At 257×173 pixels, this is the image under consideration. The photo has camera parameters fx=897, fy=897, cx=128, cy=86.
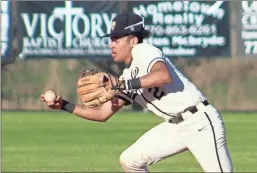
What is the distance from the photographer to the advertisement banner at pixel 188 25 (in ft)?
66.0

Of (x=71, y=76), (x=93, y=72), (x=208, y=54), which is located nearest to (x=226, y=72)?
(x=208, y=54)

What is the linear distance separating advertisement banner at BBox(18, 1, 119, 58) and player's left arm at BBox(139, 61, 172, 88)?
1349 centimetres

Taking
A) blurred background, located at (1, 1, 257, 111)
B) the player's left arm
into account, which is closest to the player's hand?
the player's left arm

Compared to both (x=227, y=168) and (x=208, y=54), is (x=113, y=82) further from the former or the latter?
(x=208, y=54)

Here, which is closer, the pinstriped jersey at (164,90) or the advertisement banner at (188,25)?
the pinstriped jersey at (164,90)

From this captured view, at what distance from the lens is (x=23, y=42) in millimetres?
20359

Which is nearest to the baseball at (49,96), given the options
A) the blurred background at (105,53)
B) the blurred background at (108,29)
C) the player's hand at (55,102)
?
the player's hand at (55,102)

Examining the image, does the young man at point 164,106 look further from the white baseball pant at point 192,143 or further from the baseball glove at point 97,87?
the baseball glove at point 97,87

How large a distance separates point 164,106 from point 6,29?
13.7m

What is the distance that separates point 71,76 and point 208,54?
145 inches

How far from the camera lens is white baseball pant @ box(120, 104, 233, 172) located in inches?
268

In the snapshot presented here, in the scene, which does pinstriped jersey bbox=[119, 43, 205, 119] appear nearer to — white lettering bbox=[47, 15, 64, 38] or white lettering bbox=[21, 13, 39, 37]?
white lettering bbox=[47, 15, 64, 38]

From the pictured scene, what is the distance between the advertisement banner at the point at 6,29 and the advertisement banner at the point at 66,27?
256mm

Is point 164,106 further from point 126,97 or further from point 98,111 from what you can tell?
point 98,111
